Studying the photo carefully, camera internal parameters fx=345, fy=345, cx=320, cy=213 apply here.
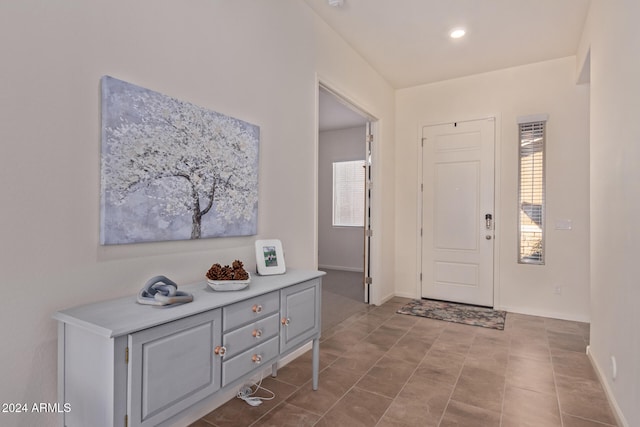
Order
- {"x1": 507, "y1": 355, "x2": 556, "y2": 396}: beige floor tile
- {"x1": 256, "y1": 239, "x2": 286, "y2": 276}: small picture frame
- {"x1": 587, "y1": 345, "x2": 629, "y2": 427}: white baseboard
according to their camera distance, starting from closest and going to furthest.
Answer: {"x1": 587, "y1": 345, "x2": 629, "y2": 427}: white baseboard < {"x1": 256, "y1": 239, "x2": 286, "y2": 276}: small picture frame < {"x1": 507, "y1": 355, "x2": 556, "y2": 396}: beige floor tile

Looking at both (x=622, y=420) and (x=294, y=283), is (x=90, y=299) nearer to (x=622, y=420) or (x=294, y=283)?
(x=294, y=283)

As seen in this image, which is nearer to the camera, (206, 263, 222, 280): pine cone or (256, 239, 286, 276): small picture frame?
(206, 263, 222, 280): pine cone

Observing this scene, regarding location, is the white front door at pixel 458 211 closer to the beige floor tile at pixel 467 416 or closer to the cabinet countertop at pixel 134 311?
the beige floor tile at pixel 467 416

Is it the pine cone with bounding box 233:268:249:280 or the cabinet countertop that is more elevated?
the pine cone with bounding box 233:268:249:280

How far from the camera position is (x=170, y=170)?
1802mm

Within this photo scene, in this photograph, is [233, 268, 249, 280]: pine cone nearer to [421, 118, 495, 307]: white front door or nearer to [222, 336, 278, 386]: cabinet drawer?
[222, 336, 278, 386]: cabinet drawer

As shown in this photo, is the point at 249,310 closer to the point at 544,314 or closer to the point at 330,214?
the point at 544,314

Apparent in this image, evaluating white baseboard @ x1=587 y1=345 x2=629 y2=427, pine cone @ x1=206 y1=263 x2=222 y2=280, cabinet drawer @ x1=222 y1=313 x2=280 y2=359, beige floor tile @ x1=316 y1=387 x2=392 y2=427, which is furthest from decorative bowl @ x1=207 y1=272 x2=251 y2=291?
white baseboard @ x1=587 y1=345 x2=629 y2=427

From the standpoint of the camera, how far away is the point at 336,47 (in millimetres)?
3506

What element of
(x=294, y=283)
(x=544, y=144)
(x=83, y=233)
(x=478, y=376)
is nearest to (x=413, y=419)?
(x=478, y=376)

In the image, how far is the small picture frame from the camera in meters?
2.28

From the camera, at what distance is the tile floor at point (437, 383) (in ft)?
6.68

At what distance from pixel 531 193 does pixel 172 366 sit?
4252mm

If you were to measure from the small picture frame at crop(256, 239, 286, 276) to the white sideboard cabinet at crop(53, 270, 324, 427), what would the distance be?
1.28ft
